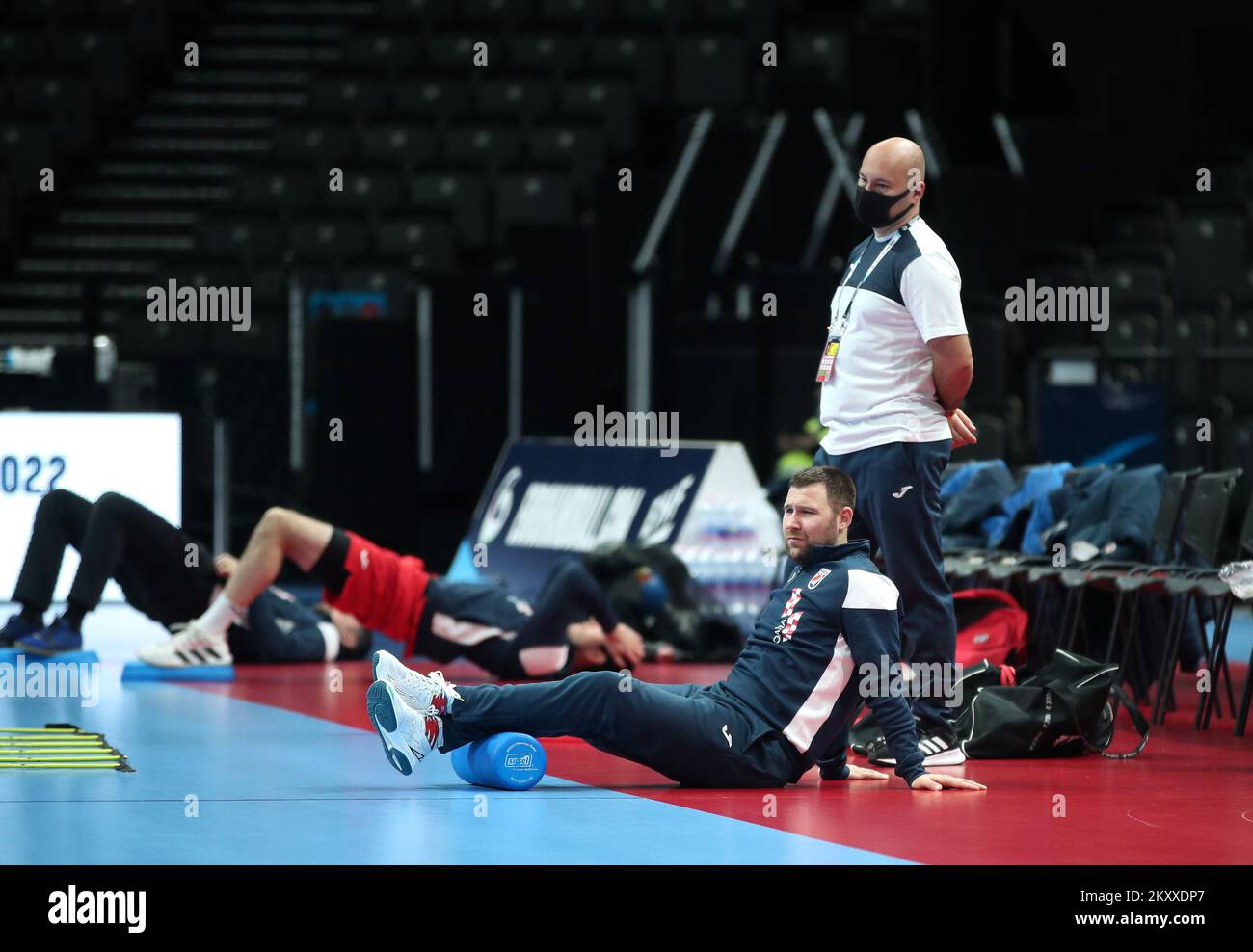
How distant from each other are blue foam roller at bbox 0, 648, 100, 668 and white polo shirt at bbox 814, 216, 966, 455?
384cm

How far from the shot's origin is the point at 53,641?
8.28 meters

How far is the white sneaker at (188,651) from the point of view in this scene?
8.59 m

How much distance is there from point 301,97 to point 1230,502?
40.2ft

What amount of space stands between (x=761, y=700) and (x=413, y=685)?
96 centimetres

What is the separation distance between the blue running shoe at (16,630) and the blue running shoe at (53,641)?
19 millimetres

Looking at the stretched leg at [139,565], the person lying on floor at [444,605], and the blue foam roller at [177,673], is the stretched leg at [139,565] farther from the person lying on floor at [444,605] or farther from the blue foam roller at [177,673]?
the person lying on floor at [444,605]

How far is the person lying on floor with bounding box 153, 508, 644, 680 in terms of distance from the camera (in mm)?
8070

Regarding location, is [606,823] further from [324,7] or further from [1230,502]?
[324,7]

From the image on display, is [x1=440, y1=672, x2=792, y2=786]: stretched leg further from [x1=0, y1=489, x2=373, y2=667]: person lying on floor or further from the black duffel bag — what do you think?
[x1=0, y1=489, x2=373, y2=667]: person lying on floor

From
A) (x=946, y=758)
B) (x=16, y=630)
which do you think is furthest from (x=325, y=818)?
(x=16, y=630)

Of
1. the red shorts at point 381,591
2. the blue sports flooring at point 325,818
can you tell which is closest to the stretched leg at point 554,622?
the red shorts at point 381,591

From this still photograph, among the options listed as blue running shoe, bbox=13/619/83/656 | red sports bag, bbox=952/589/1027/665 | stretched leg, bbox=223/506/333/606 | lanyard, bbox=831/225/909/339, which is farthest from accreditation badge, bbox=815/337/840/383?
blue running shoe, bbox=13/619/83/656

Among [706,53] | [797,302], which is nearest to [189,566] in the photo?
[797,302]

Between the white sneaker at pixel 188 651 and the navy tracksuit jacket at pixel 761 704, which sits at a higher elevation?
the navy tracksuit jacket at pixel 761 704
